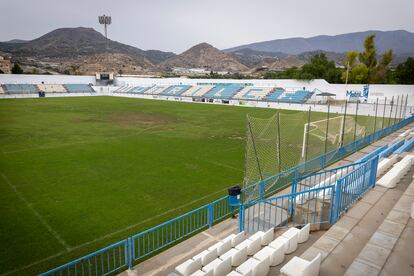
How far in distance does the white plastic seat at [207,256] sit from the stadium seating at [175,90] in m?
62.4

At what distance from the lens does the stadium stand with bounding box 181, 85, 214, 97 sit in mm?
63797

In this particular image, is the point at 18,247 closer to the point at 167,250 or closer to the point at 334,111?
the point at 167,250

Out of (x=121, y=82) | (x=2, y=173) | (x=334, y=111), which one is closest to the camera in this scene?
(x=2, y=173)

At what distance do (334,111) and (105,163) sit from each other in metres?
31.3

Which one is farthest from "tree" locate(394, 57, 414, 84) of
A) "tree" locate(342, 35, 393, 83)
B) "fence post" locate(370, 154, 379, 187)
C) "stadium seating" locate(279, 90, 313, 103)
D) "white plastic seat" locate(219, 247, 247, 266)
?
"white plastic seat" locate(219, 247, 247, 266)

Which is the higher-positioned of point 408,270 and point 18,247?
point 408,270

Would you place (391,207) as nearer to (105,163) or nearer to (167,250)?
(167,250)

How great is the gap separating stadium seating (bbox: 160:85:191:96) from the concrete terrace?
60876mm

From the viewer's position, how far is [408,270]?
479 cm

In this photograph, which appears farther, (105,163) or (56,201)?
(105,163)

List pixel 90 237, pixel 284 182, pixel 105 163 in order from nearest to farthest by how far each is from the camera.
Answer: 1. pixel 90 237
2. pixel 284 182
3. pixel 105 163

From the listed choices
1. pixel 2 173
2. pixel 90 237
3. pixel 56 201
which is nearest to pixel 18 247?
pixel 90 237

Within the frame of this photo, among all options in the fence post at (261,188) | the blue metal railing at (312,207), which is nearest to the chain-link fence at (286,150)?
the fence post at (261,188)

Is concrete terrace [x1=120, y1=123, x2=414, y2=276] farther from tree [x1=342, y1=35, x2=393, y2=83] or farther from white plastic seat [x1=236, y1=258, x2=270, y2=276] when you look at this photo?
tree [x1=342, y1=35, x2=393, y2=83]
